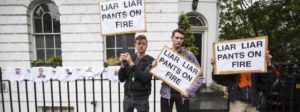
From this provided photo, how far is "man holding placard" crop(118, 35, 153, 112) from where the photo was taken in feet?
8.77

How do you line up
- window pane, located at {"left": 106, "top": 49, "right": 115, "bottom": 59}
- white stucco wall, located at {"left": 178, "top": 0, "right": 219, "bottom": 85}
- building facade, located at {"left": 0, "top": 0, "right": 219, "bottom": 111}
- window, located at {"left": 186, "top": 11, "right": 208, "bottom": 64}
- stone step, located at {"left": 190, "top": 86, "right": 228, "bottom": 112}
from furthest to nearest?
window, located at {"left": 186, "top": 11, "right": 208, "bottom": 64}, white stucco wall, located at {"left": 178, "top": 0, "right": 219, "bottom": 85}, window pane, located at {"left": 106, "top": 49, "right": 115, "bottom": 59}, building facade, located at {"left": 0, "top": 0, "right": 219, "bottom": 111}, stone step, located at {"left": 190, "top": 86, "right": 228, "bottom": 112}

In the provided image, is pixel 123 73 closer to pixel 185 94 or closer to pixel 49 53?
pixel 185 94

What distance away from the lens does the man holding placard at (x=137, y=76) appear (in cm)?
267

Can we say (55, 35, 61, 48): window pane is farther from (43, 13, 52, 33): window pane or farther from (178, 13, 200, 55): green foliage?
(178, 13, 200, 55): green foliage

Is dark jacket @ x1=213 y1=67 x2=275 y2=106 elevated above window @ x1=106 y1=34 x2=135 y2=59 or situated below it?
below

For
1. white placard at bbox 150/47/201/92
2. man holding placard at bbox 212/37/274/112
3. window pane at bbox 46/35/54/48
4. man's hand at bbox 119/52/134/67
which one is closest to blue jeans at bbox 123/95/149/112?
white placard at bbox 150/47/201/92

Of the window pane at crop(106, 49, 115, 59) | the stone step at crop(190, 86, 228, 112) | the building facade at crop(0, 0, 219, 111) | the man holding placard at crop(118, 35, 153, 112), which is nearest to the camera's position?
the man holding placard at crop(118, 35, 153, 112)

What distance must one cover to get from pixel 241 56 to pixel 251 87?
45cm

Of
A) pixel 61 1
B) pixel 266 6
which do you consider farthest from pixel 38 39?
pixel 266 6

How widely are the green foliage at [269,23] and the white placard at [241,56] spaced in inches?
192

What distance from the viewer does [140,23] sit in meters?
2.73

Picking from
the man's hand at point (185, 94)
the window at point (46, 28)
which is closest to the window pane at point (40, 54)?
the window at point (46, 28)

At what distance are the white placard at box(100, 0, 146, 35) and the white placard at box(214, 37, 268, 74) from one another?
1.09 metres

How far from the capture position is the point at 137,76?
2.68 m
